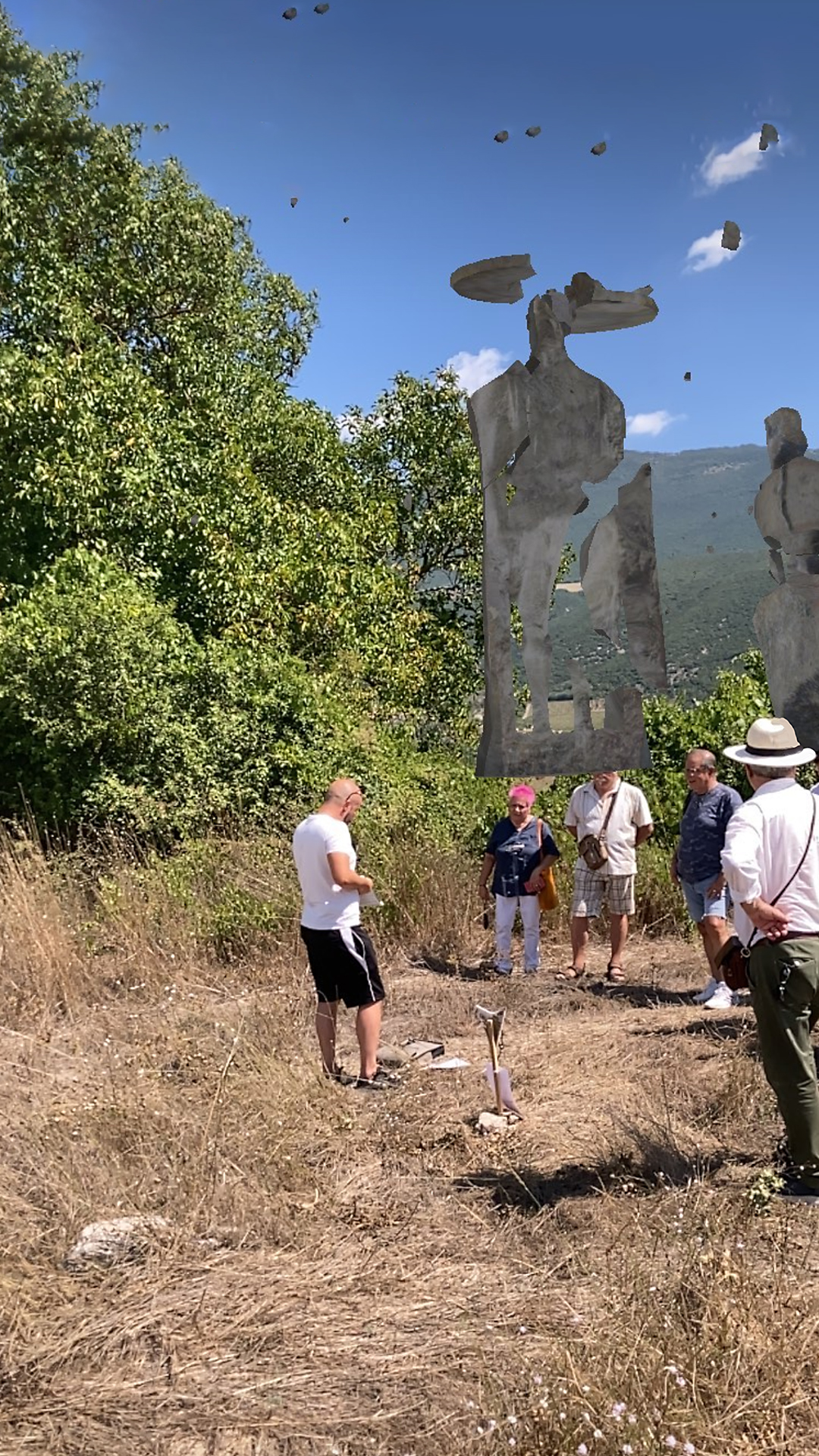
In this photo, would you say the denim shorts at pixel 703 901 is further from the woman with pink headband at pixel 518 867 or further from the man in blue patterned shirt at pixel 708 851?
the woman with pink headband at pixel 518 867

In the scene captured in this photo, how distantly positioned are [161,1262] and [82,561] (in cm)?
783

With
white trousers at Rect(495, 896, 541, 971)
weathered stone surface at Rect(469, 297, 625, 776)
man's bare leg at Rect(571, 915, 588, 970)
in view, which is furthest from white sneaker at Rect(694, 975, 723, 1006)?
weathered stone surface at Rect(469, 297, 625, 776)

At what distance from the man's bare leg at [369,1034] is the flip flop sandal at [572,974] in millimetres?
2351

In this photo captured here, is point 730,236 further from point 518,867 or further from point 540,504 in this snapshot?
point 518,867

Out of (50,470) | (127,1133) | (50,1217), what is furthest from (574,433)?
(50,470)

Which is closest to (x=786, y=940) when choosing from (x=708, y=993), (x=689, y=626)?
(x=708, y=993)

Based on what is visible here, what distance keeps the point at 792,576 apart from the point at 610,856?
2370 millimetres

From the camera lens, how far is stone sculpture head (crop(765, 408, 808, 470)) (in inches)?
338

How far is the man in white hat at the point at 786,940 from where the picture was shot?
4086 mm

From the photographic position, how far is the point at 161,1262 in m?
3.92

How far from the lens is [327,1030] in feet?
18.5

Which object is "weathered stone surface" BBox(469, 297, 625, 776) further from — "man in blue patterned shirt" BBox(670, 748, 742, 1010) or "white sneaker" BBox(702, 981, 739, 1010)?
"white sneaker" BBox(702, 981, 739, 1010)

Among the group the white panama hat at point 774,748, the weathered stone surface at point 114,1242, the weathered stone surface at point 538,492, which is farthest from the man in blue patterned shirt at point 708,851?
the weathered stone surface at point 114,1242

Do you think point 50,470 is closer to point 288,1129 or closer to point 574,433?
point 574,433
